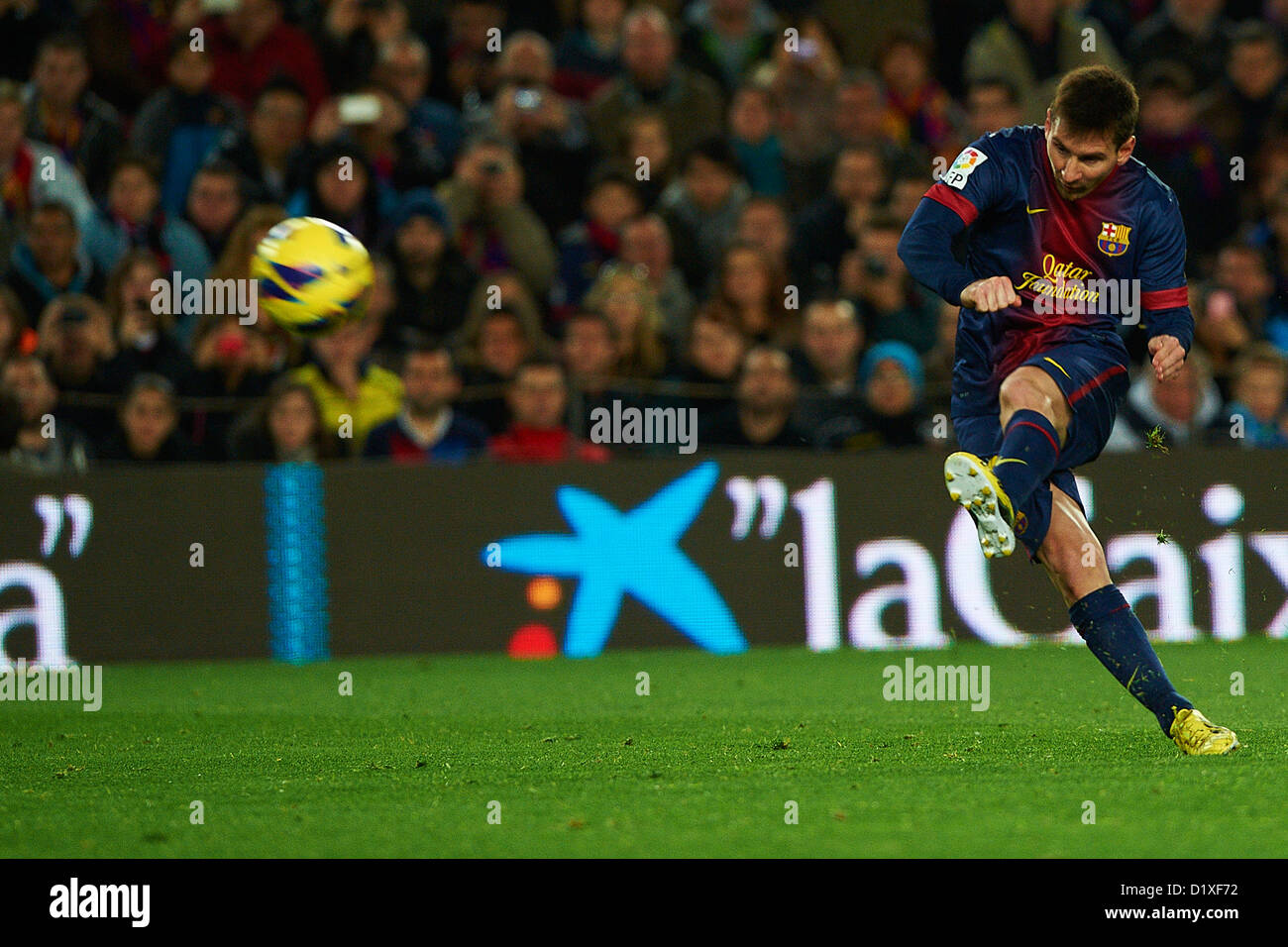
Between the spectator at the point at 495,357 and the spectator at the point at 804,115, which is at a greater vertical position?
the spectator at the point at 804,115

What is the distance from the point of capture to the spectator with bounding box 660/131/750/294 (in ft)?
40.2

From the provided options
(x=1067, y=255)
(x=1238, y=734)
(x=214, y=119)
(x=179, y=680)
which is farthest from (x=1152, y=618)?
(x=214, y=119)

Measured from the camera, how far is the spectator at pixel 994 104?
1212cm

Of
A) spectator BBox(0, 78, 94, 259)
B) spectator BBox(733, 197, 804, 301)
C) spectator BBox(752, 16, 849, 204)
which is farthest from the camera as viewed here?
spectator BBox(752, 16, 849, 204)

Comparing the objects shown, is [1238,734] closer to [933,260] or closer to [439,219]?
[933,260]

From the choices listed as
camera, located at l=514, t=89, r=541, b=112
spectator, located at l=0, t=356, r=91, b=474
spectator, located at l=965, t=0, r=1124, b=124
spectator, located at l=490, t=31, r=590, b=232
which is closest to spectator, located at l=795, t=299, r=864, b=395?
spectator, located at l=490, t=31, r=590, b=232

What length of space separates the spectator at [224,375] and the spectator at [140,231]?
31.1 inches

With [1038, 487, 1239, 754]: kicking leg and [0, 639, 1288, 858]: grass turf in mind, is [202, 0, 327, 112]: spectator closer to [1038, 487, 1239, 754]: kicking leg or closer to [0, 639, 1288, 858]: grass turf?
[0, 639, 1288, 858]: grass turf

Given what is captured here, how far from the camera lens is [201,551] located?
33.9 ft

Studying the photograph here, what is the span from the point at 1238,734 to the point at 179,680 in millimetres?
5393

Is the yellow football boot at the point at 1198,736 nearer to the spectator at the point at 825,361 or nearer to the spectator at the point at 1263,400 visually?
the spectator at the point at 825,361

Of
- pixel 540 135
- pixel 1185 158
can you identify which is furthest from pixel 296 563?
pixel 1185 158

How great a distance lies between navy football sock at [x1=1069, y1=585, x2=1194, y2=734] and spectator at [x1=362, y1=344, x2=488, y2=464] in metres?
5.34

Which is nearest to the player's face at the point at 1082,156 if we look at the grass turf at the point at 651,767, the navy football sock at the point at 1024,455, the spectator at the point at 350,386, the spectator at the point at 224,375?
the navy football sock at the point at 1024,455
